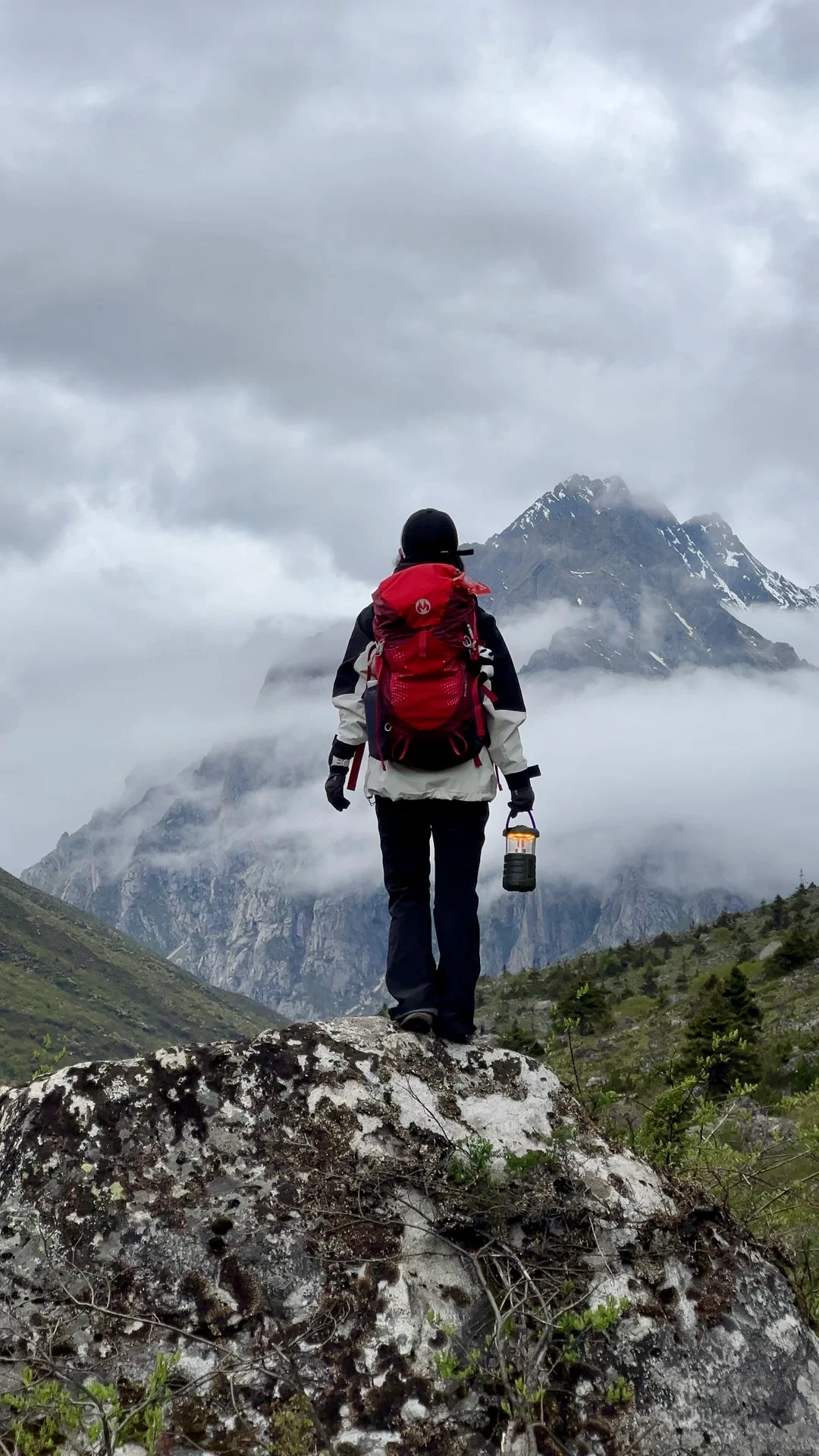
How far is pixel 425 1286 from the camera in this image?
504 centimetres

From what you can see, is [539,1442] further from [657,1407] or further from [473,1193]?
[473,1193]

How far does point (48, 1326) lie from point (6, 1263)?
1.29 ft

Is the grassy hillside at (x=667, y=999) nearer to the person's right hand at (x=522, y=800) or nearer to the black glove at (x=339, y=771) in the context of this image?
the person's right hand at (x=522, y=800)

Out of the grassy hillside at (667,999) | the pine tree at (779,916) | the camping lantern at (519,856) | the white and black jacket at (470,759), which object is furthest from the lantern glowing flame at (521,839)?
the pine tree at (779,916)

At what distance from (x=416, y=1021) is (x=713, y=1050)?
7840 millimetres

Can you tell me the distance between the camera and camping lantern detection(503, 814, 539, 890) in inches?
309

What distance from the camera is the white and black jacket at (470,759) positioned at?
25.6ft

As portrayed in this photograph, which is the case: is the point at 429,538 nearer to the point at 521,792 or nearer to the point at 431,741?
the point at 431,741

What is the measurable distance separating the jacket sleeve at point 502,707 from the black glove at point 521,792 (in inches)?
2.0

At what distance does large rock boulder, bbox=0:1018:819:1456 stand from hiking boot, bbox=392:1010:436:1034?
899 millimetres

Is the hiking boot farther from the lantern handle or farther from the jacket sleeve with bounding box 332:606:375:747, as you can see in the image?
the jacket sleeve with bounding box 332:606:375:747

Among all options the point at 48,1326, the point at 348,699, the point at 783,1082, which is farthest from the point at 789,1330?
the point at 783,1082

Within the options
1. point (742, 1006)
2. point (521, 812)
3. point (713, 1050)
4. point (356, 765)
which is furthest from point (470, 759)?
point (742, 1006)

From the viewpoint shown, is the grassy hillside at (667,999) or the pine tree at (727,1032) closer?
the pine tree at (727,1032)
